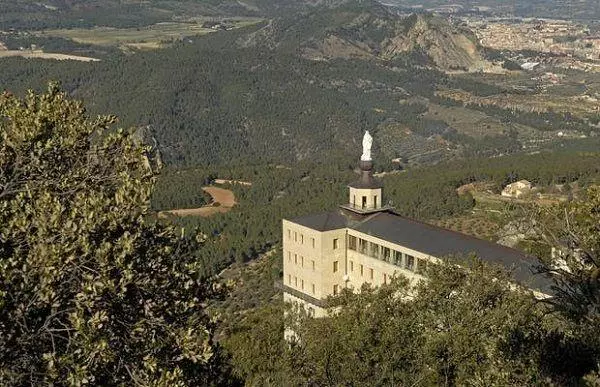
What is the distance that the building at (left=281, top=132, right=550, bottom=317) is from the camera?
59.8m

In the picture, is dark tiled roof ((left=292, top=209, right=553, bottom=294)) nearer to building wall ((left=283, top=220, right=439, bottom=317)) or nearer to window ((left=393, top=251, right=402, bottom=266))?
building wall ((left=283, top=220, right=439, bottom=317))

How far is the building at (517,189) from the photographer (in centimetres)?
11288

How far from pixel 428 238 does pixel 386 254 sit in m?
3.34

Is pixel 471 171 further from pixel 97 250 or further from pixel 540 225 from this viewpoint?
pixel 97 250

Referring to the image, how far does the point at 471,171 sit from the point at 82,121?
112200 millimetres

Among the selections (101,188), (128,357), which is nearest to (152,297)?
(128,357)

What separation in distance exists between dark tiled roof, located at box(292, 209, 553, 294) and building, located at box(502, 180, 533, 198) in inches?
1992

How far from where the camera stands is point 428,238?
60.0 metres

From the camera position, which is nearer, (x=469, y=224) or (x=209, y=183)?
(x=469, y=224)

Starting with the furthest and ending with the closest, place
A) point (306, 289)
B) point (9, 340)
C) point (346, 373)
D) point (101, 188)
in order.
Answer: point (306, 289), point (346, 373), point (101, 188), point (9, 340)

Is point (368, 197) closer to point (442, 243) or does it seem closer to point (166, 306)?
point (442, 243)

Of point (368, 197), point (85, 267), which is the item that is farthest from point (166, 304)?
point (368, 197)

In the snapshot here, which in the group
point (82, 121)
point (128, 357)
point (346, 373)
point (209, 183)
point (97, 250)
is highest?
point (82, 121)

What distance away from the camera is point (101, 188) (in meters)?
26.3
